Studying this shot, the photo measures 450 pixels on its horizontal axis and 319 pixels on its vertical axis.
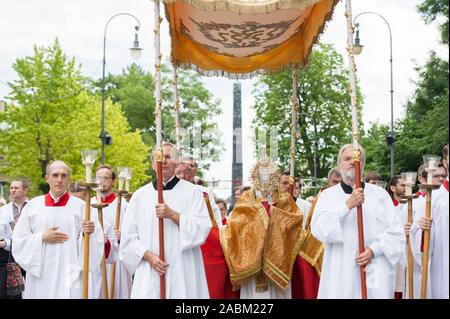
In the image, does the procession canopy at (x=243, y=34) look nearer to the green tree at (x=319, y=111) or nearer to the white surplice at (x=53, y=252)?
the white surplice at (x=53, y=252)

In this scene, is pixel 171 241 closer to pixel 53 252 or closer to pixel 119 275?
pixel 53 252

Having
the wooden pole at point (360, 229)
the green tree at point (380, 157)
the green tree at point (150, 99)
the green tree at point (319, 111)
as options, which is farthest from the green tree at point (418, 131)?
the wooden pole at point (360, 229)

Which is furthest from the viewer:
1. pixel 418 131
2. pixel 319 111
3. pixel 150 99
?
pixel 150 99

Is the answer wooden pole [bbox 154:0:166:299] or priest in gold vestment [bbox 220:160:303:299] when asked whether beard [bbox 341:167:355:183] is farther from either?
wooden pole [bbox 154:0:166:299]

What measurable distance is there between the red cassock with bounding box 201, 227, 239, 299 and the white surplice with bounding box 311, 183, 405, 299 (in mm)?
1693

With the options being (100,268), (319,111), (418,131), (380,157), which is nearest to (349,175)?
(100,268)

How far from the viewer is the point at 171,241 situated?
727 centimetres

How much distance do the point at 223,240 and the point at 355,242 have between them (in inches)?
81.2

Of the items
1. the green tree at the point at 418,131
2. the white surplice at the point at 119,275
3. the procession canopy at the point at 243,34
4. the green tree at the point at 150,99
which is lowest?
the white surplice at the point at 119,275

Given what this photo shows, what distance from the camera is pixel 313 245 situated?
8805 millimetres

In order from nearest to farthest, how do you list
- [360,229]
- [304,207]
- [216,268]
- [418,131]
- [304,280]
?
[360,229]
[216,268]
[304,280]
[304,207]
[418,131]

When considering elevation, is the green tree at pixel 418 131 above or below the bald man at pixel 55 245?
above

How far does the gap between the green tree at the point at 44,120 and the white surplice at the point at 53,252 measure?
25120mm

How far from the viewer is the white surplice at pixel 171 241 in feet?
23.4
